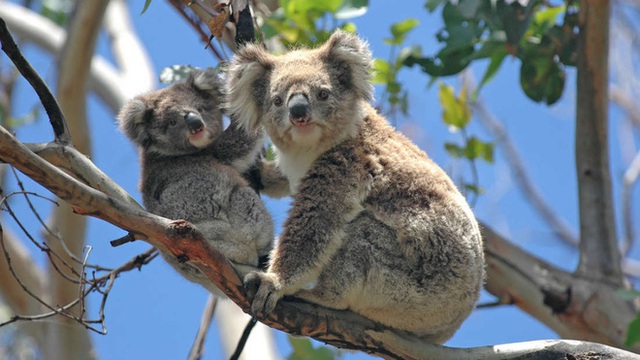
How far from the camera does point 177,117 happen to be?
4.65 m

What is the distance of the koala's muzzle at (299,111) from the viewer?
4.14m

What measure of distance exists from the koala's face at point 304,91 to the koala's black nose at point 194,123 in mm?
190

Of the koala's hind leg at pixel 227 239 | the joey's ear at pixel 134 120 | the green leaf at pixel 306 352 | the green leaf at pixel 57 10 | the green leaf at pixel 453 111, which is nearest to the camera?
the koala's hind leg at pixel 227 239

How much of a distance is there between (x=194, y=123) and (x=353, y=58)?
926mm

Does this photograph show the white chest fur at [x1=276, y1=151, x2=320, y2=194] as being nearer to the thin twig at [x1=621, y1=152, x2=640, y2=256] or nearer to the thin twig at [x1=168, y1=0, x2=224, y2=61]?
the thin twig at [x1=168, y1=0, x2=224, y2=61]

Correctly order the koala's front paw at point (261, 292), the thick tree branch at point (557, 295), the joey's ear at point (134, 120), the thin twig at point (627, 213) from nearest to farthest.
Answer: the koala's front paw at point (261, 292) < the joey's ear at point (134, 120) < the thick tree branch at point (557, 295) < the thin twig at point (627, 213)

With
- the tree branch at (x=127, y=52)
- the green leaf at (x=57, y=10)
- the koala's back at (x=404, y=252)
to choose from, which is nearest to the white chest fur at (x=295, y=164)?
the koala's back at (x=404, y=252)

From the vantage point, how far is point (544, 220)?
520 inches

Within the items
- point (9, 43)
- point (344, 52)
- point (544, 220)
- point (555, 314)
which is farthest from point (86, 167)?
point (544, 220)

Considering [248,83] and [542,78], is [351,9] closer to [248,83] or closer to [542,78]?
[248,83]

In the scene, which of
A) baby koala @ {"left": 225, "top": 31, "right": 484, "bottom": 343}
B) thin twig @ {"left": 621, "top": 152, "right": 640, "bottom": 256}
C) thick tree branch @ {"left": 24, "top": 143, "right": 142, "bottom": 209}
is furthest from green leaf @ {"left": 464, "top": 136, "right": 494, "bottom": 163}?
thin twig @ {"left": 621, "top": 152, "right": 640, "bottom": 256}

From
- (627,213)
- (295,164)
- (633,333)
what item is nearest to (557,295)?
(633,333)

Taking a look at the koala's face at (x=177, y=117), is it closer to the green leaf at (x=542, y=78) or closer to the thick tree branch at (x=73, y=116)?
the thick tree branch at (x=73, y=116)

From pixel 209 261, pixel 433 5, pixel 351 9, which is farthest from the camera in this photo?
pixel 433 5
